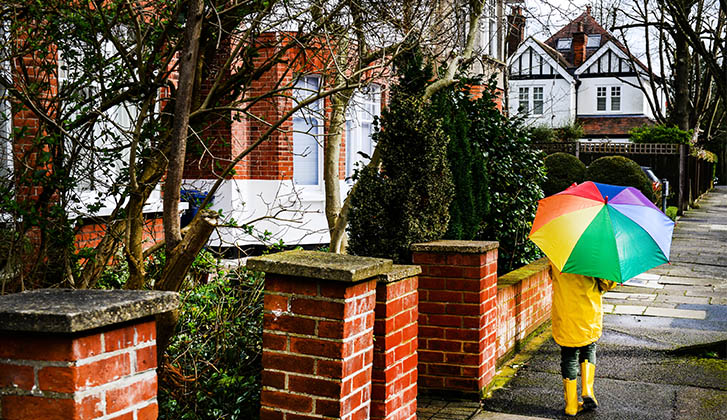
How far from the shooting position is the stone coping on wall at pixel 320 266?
3.65m

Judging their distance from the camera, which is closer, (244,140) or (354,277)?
(354,277)

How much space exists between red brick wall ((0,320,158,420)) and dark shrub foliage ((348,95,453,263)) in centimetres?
325

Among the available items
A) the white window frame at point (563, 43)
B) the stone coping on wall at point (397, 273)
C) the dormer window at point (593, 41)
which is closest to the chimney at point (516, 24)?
the stone coping on wall at point (397, 273)

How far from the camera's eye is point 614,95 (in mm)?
53375

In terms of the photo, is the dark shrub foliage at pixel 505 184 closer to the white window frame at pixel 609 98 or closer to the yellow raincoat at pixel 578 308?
the yellow raincoat at pixel 578 308

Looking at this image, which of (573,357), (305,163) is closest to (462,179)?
(573,357)

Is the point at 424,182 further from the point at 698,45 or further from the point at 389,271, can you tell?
the point at 698,45

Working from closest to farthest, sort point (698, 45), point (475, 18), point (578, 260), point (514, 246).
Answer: point (578, 260), point (475, 18), point (514, 246), point (698, 45)

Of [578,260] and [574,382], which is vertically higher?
[578,260]

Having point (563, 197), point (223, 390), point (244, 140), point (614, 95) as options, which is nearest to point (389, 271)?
point (223, 390)

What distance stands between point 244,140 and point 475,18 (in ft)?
22.8

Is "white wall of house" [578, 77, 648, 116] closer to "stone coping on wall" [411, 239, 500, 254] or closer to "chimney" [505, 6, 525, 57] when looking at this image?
"chimney" [505, 6, 525, 57]

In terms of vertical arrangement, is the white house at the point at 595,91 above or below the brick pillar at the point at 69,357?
above

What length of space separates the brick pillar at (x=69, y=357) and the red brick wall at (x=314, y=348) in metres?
1.20
